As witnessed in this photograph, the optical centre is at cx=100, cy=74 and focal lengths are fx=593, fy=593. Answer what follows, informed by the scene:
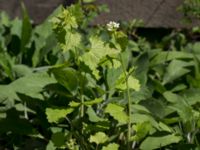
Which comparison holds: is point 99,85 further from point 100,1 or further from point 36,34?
point 100,1

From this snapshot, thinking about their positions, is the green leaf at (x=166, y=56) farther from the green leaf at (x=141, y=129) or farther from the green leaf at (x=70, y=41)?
the green leaf at (x=70, y=41)

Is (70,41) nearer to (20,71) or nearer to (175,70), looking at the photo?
(20,71)

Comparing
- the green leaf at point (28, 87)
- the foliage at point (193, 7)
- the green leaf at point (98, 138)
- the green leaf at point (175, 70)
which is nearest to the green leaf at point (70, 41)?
the green leaf at point (98, 138)

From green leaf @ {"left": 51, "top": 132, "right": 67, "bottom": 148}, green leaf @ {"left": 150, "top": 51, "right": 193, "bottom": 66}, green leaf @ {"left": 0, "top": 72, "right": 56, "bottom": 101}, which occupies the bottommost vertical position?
green leaf @ {"left": 51, "top": 132, "right": 67, "bottom": 148}

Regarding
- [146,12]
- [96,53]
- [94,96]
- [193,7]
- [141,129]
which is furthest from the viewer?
[146,12]

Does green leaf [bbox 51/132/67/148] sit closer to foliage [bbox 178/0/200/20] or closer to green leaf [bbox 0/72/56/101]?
green leaf [bbox 0/72/56/101]

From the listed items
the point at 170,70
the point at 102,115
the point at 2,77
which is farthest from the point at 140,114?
the point at 2,77

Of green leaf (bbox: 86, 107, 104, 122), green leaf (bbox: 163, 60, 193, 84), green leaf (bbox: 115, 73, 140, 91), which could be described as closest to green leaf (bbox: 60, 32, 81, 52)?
green leaf (bbox: 115, 73, 140, 91)

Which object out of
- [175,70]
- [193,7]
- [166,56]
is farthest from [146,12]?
[193,7]
